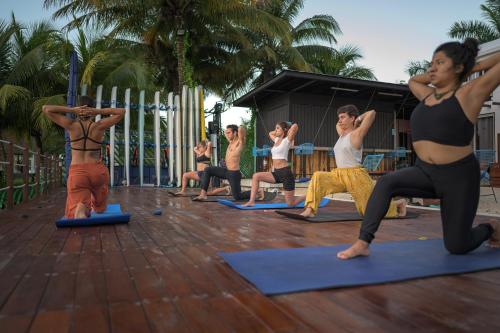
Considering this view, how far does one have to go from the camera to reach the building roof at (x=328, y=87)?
42.4 ft

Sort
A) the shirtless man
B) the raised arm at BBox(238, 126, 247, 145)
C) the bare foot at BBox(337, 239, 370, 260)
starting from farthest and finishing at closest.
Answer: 1. the shirtless man
2. the raised arm at BBox(238, 126, 247, 145)
3. the bare foot at BBox(337, 239, 370, 260)

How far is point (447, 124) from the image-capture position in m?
2.41

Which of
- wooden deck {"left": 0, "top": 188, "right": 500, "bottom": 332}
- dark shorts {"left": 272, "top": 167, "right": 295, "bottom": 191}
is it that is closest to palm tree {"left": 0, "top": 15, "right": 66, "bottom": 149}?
dark shorts {"left": 272, "top": 167, "right": 295, "bottom": 191}

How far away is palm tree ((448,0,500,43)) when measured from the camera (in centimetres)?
2142

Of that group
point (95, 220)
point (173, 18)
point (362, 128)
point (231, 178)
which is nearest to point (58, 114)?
point (95, 220)

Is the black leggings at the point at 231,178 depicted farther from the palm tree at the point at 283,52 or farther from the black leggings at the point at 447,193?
the palm tree at the point at 283,52

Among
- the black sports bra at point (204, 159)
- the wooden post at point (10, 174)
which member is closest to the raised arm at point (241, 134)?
the black sports bra at point (204, 159)

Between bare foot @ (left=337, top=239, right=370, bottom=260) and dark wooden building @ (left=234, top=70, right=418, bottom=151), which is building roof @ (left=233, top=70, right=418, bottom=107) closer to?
dark wooden building @ (left=234, top=70, right=418, bottom=151)

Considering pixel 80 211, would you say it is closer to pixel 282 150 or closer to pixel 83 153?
pixel 83 153

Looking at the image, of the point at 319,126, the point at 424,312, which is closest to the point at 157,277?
the point at 424,312

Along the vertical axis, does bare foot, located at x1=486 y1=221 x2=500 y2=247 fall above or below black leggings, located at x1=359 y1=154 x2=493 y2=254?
below

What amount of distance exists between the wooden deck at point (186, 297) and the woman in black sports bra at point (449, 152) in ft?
1.31

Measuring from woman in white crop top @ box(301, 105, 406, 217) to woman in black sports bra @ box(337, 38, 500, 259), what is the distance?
5.71 ft

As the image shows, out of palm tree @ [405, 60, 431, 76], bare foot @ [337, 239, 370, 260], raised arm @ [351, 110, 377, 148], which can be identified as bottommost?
bare foot @ [337, 239, 370, 260]
